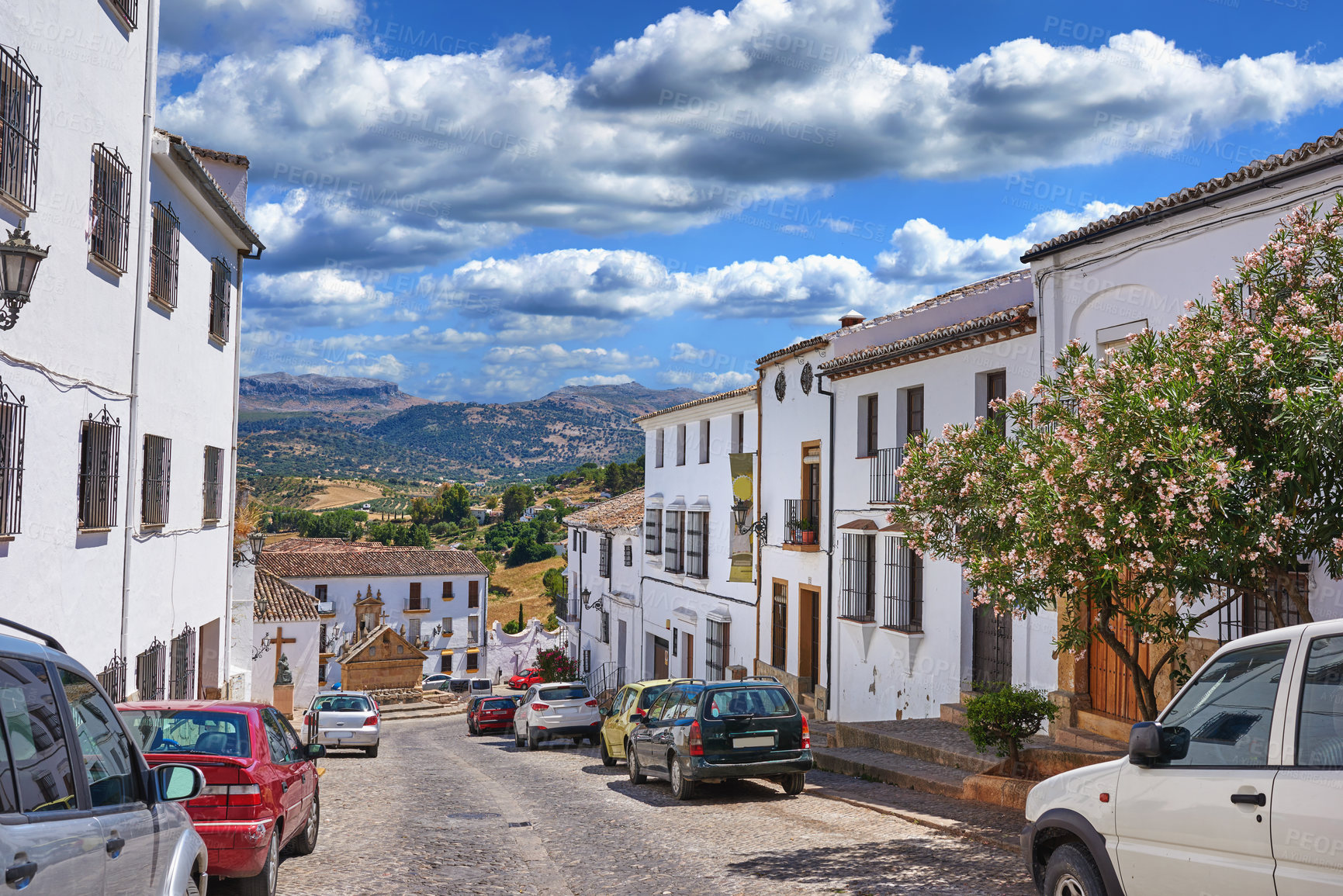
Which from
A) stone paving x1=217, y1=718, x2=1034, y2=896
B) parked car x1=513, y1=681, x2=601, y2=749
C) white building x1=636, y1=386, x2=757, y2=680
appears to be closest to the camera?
stone paving x1=217, y1=718, x2=1034, y2=896

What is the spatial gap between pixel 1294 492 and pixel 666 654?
2812cm

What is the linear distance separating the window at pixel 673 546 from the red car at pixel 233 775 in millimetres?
23975

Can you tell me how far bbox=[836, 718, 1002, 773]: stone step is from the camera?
→ 558 inches

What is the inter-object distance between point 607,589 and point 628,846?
31.1 m

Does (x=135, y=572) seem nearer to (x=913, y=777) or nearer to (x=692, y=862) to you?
(x=692, y=862)

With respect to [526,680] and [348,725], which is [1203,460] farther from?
[526,680]

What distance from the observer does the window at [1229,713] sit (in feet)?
15.4

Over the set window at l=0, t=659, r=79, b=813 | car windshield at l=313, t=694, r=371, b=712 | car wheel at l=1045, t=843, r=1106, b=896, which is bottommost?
car windshield at l=313, t=694, r=371, b=712

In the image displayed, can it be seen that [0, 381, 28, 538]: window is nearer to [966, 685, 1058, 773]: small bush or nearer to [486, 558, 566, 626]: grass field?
[966, 685, 1058, 773]: small bush

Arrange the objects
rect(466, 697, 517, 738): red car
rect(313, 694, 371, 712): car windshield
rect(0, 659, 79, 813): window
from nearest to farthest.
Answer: rect(0, 659, 79, 813): window, rect(313, 694, 371, 712): car windshield, rect(466, 697, 517, 738): red car

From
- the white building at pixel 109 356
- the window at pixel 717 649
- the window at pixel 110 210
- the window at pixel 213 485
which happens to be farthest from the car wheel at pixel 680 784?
the window at pixel 717 649

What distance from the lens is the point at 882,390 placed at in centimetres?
2080

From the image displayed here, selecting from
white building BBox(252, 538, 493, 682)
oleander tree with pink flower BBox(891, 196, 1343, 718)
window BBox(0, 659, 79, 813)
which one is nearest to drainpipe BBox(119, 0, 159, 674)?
window BBox(0, 659, 79, 813)

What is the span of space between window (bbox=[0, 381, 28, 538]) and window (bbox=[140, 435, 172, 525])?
12.5ft
